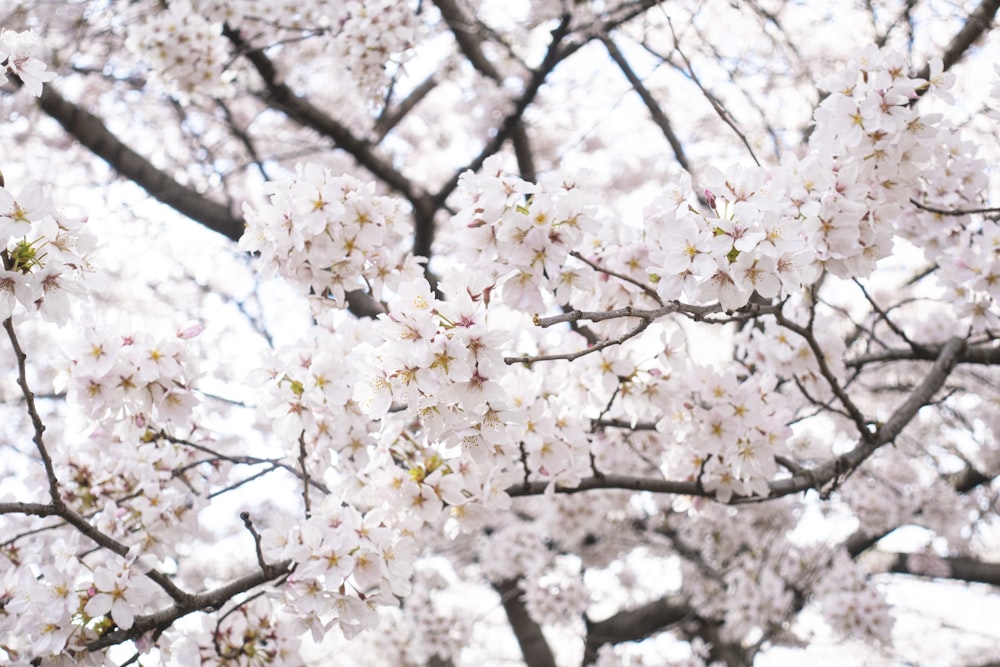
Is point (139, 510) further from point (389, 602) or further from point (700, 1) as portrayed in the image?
point (700, 1)

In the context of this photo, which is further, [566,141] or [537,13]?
[566,141]

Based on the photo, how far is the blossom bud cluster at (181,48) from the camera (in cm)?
351

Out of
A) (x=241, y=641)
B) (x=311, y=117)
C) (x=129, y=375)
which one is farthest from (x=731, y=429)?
(x=311, y=117)

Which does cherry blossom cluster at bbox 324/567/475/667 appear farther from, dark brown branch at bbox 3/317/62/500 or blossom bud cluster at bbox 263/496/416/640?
dark brown branch at bbox 3/317/62/500

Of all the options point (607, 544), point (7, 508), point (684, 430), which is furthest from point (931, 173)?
point (607, 544)

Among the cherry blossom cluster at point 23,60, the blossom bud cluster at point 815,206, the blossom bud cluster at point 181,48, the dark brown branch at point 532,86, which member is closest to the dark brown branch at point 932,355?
the blossom bud cluster at point 815,206

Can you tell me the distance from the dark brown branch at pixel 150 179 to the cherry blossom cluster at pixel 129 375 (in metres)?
2.50

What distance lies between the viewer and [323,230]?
1.99 m

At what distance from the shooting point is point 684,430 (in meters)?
2.45

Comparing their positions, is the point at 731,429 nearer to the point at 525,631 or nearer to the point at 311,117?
the point at 311,117

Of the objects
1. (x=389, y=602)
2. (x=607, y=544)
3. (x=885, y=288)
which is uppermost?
(x=885, y=288)

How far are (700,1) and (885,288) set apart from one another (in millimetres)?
5563

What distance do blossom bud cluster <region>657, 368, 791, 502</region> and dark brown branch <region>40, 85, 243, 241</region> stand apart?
304cm

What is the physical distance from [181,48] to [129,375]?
7.17ft
